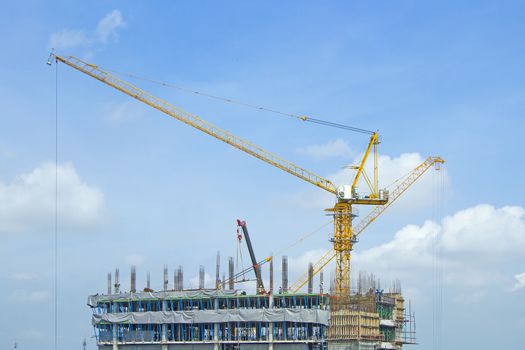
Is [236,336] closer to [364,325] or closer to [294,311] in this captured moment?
[294,311]

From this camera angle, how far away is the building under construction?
6476 inches

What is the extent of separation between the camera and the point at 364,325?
163 metres

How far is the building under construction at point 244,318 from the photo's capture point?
540 feet

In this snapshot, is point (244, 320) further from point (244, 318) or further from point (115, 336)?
point (115, 336)

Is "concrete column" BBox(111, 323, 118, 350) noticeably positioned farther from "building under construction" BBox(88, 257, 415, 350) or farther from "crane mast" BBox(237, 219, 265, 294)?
"crane mast" BBox(237, 219, 265, 294)

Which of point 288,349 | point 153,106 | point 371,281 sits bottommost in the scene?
point 288,349

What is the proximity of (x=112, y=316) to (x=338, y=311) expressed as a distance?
50.2m

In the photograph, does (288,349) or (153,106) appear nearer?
(288,349)

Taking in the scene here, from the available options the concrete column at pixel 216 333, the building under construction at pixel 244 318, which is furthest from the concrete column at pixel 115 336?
the concrete column at pixel 216 333

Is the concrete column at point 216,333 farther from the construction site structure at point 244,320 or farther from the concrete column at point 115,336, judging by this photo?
the concrete column at point 115,336

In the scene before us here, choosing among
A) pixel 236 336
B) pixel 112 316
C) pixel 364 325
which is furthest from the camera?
pixel 112 316

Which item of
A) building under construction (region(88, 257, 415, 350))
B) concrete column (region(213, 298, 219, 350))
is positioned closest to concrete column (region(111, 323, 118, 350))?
building under construction (region(88, 257, 415, 350))

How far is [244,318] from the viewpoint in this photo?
17112 cm

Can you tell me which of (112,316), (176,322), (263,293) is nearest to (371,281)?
(263,293)
